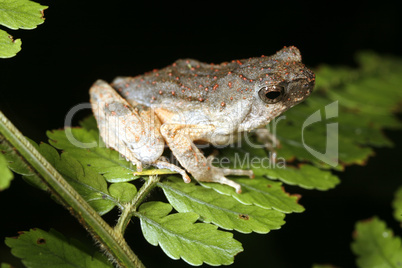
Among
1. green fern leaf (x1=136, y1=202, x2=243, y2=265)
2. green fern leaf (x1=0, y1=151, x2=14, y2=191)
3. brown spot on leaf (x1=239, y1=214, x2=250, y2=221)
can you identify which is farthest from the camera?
brown spot on leaf (x1=239, y1=214, x2=250, y2=221)

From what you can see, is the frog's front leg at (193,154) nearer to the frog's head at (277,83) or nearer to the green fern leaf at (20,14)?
the frog's head at (277,83)

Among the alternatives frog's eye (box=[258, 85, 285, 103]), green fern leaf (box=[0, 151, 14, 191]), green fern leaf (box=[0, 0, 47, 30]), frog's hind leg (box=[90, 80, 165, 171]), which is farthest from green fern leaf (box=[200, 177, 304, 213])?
green fern leaf (box=[0, 0, 47, 30])

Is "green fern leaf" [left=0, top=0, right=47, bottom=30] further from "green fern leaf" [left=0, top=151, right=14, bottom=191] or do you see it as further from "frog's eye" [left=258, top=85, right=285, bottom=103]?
"frog's eye" [left=258, top=85, right=285, bottom=103]

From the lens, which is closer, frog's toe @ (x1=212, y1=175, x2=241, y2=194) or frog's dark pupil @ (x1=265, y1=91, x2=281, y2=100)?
frog's toe @ (x1=212, y1=175, x2=241, y2=194)

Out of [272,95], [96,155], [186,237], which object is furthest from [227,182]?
[96,155]

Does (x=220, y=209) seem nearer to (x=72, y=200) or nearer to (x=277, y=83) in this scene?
(x=72, y=200)

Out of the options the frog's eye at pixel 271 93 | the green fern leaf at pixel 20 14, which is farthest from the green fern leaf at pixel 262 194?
the green fern leaf at pixel 20 14

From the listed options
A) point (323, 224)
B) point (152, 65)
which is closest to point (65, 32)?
point (152, 65)
